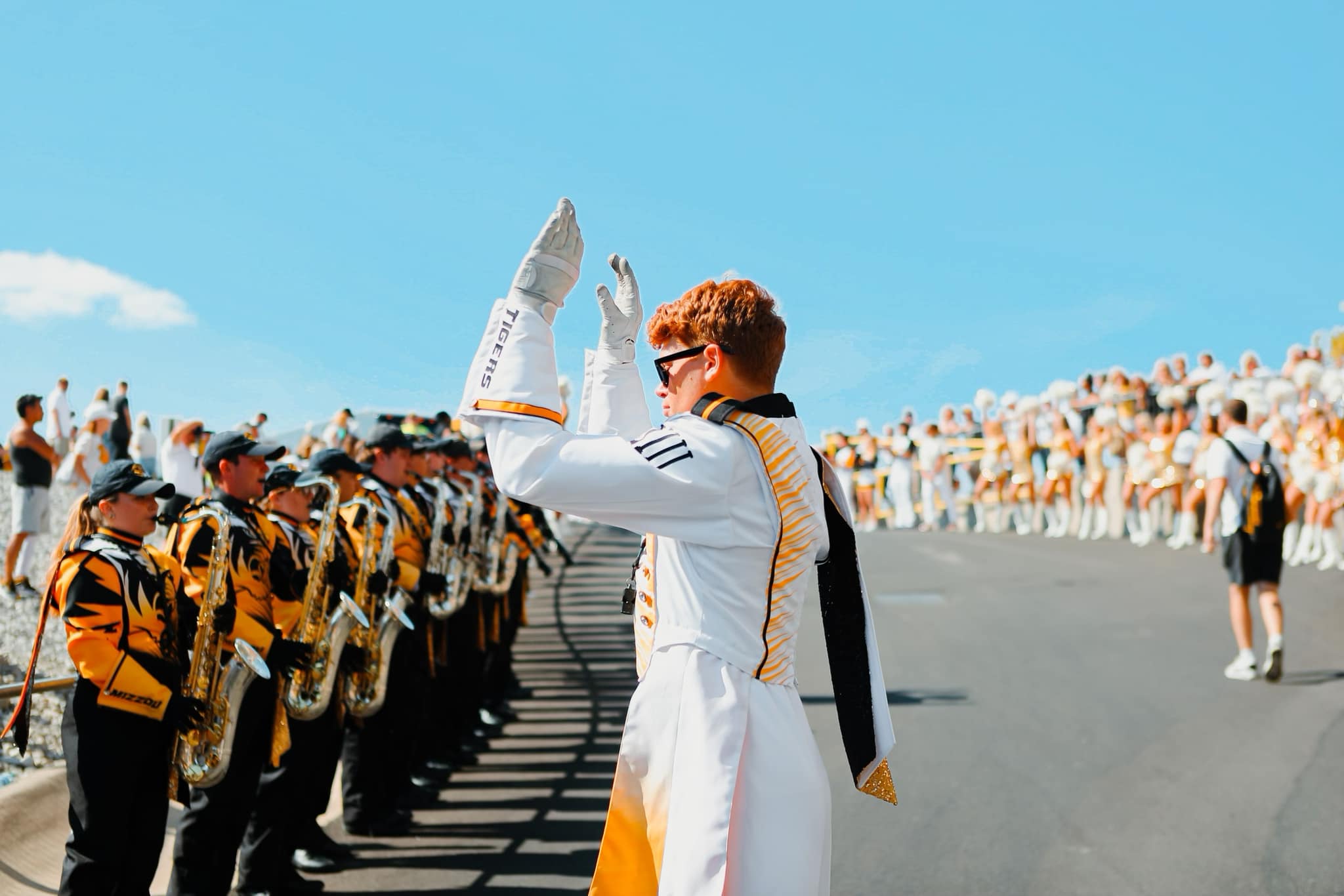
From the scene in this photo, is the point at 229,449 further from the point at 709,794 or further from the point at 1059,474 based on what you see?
the point at 1059,474

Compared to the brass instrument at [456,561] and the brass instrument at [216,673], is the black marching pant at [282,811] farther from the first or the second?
the brass instrument at [456,561]

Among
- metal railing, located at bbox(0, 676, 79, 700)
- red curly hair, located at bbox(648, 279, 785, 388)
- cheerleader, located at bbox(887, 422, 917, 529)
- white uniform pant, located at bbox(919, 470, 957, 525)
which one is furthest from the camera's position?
cheerleader, located at bbox(887, 422, 917, 529)

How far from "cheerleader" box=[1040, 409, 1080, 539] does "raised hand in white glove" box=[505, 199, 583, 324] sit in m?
20.4

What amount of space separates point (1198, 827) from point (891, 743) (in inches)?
163

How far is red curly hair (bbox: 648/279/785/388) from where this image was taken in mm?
2945

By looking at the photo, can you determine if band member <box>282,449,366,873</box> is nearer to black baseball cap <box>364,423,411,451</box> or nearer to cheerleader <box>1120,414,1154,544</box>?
black baseball cap <box>364,423,411,451</box>

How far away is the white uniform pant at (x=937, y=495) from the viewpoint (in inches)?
→ 1040

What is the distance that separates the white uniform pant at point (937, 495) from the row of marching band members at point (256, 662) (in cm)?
1890

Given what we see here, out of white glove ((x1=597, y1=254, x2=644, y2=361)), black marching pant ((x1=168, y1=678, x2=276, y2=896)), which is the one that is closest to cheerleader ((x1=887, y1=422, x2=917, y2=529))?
black marching pant ((x1=168, y1=678, x2=276, y2=896))

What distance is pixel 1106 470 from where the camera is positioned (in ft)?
69.7

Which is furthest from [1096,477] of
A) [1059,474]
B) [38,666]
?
[38,666]

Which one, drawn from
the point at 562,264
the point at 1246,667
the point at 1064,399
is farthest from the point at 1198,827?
the point at 1064,399

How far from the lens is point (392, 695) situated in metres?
7.18

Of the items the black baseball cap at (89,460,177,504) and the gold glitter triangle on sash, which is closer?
the gold glitter triangle on sash
